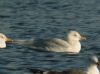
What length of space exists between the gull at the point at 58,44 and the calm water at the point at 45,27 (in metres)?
0.23

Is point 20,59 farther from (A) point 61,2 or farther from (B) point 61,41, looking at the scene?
(A) point 61,2

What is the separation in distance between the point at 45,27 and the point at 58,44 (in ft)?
13.3

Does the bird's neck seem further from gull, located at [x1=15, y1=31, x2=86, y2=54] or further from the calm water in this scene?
gull, located at [x1=15, y1=31, x2=86, y2=54]

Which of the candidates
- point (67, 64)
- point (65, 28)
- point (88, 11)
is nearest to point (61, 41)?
point (67, 64)

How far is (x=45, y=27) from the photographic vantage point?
25016mm

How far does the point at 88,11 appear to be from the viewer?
95.2 ft

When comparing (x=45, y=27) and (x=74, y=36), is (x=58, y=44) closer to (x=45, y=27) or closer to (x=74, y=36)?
(x=74, y=36)

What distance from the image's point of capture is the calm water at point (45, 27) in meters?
19.4

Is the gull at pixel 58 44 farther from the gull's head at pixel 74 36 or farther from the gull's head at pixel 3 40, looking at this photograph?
the gull's head at pixel 3 40

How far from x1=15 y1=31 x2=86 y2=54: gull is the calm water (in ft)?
0.75

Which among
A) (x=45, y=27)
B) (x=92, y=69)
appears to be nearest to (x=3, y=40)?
(x=45, y=27)

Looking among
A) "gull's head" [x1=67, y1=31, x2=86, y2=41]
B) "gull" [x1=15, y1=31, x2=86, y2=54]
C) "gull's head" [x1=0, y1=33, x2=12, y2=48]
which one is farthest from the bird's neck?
"gull's head" [x1=0, y1=33, x2=12, y2=48]

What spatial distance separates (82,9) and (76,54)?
8580 mm

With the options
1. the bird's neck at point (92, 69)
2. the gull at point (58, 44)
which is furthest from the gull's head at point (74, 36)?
the bird's neck at point (92, 69)
